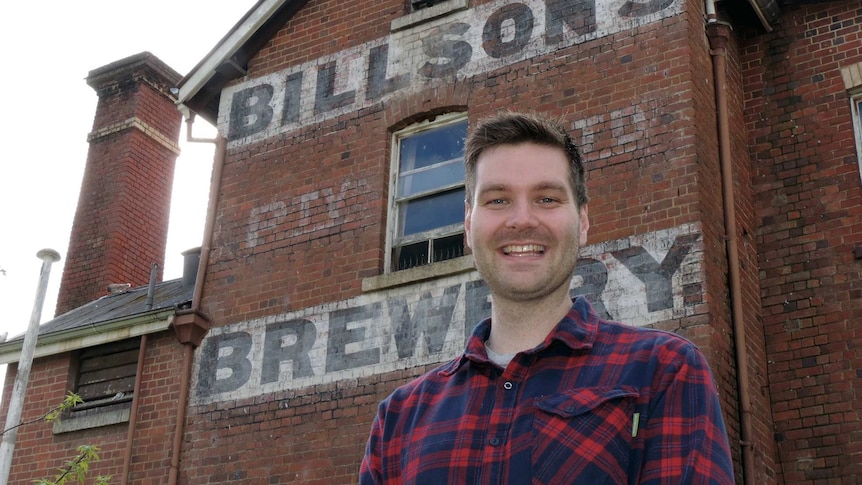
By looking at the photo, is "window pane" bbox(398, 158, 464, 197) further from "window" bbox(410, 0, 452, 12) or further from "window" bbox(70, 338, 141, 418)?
A: "window" bbox(70, 338, 141, 418)

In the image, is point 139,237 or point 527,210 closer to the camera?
point 527,210

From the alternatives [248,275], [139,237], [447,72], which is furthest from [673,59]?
[139,237]

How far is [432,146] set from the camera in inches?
428

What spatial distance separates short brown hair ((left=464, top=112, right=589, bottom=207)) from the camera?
2803 mm

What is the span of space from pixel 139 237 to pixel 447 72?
23.1 feet

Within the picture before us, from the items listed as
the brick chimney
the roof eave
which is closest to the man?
the roof eave

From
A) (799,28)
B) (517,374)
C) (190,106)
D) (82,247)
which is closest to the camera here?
(517,374)

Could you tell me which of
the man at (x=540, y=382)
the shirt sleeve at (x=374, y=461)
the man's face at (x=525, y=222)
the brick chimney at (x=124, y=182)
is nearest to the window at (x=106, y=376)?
the brick chimney at (x=124, y=182)

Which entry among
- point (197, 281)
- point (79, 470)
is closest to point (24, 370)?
point (79, 470)

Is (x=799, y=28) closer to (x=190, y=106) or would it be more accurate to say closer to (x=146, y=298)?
(x=190, y=106)

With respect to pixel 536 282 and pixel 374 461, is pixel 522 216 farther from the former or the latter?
pixel 374 461

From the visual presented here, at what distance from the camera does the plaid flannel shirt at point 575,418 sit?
7.73 feet

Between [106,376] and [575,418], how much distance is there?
1032 cm

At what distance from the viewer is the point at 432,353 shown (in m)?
9.59
